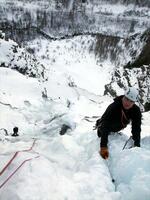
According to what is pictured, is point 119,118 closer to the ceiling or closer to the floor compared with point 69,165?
closer to the ceiling

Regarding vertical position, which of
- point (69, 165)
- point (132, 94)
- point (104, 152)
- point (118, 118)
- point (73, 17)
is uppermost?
point (132, 94)

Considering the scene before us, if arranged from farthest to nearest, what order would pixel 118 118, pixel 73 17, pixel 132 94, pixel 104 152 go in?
pixel 73 17 < pixel 118 118 < pixel 104 152 < pixel 132 94

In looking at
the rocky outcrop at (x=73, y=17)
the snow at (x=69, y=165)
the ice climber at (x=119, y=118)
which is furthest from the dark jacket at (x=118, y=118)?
the rocky outcrop at (x=73, y=17)

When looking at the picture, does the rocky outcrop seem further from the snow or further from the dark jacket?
the dark jacket

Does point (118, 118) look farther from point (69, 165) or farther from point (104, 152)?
point (69, 165)

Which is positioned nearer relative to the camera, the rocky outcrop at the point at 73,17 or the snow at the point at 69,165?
the snow at the point at 69,165

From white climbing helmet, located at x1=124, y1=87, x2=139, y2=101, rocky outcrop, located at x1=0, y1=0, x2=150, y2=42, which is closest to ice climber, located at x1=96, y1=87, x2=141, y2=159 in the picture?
white climbing helmet, located at x1=124, y1=87, x2=139, y2=101

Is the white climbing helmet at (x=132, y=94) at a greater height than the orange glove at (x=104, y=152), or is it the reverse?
the white climbing helmet at (x=132, y=94)

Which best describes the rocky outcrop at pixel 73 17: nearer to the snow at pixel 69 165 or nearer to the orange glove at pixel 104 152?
the snow at pixel 69 165

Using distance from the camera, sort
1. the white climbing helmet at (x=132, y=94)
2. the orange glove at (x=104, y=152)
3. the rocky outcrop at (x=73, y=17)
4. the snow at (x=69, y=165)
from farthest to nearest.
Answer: the rocky outcrop at (x=73, y=17), the orange glove at (x=104, y=152), the white climbing helmet at (x=132, y=94), the snow at (x=69, y=165)

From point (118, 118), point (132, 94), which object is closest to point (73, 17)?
point (118, 118)

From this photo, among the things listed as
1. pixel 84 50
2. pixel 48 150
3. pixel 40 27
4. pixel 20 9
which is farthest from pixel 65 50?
pixel 48 150

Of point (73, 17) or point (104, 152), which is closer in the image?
point (104, 152)

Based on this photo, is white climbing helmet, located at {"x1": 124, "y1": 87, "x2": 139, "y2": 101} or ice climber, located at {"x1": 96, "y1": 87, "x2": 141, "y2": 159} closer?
white climbing helmet, located at {"x1": 124, "y1": 87, "x2": 139, "y2": 101}
